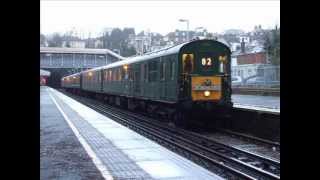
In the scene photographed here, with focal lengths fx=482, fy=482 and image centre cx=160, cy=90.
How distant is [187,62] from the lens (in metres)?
17.4

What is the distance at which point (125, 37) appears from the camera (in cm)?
11050

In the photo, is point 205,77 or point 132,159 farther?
point 205,77

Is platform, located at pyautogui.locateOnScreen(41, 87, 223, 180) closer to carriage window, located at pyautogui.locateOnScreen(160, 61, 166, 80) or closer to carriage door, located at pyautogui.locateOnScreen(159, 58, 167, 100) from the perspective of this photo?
carriage door, located at pyautogui.locateOnScreen(159, 58, 167, 100)

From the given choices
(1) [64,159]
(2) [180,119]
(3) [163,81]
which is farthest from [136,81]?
(1) [64,159]

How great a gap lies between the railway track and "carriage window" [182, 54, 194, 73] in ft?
7.18

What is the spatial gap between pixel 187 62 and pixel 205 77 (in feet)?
2.78

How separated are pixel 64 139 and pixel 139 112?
1273cm

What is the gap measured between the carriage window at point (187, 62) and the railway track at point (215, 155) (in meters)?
2.19

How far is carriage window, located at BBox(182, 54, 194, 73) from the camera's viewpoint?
683 inches

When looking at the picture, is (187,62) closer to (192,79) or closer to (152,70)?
(192,79)

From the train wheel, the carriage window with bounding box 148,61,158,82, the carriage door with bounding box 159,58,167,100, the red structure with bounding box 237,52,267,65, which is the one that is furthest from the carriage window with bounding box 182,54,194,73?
the red structure with bounding box 237,52,267,65
